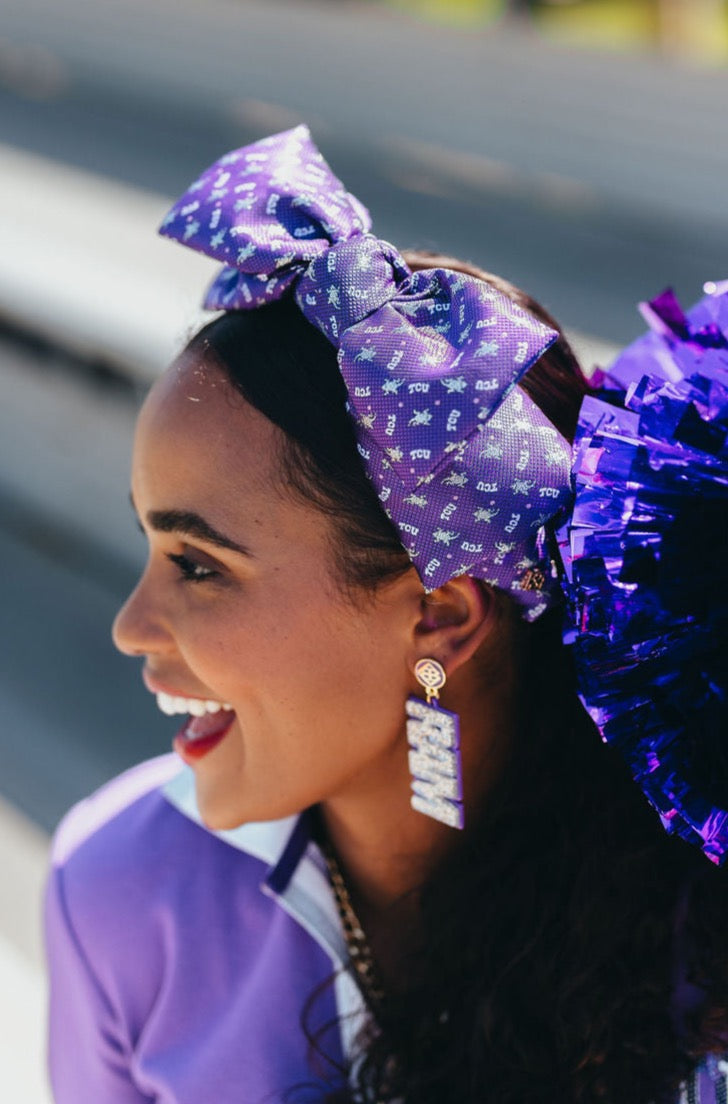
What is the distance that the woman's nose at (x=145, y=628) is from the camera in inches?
57.6

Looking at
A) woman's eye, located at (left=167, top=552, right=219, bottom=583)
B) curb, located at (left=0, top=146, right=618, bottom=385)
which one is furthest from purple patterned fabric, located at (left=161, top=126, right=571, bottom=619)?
curb, located at (left=0, top=146, right=618, bottom=385)

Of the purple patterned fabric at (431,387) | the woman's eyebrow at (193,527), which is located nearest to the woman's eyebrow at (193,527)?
the woman's eyebrow at (193,527)

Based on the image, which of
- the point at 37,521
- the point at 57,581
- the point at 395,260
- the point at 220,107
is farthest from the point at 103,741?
the point at 220,107

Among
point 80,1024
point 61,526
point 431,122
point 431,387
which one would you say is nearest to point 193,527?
point 431,387

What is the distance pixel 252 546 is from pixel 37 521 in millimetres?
2628

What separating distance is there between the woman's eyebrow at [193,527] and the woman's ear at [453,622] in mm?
201

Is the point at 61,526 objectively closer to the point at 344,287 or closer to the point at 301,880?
the point at 301,880

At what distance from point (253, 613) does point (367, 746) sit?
20 centimetres

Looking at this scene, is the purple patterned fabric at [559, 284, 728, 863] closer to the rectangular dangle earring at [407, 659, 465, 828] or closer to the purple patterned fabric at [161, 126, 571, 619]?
the purple patterned fabric at [161, 126, 571, 619]

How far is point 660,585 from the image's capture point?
4.13 feet

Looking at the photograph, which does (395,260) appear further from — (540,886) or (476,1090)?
(476,1090)

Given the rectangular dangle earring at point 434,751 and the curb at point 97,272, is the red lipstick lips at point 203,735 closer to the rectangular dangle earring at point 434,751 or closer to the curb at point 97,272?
the rectangular dangle earring at point 434,751

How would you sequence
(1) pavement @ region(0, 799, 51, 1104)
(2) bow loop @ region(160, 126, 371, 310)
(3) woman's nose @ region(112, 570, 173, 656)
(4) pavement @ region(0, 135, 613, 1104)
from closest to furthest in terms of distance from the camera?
(2) bow loop @ region(160, 126, 371, 310)
(3) woman's nose @ region(112, 570, 173, 656)
(1) pavement @ region(0, 799, 51, 1104)
(4) pavement @ region(0, 135, 613, 1104)

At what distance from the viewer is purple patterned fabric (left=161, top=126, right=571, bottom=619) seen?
1238 millimetres
